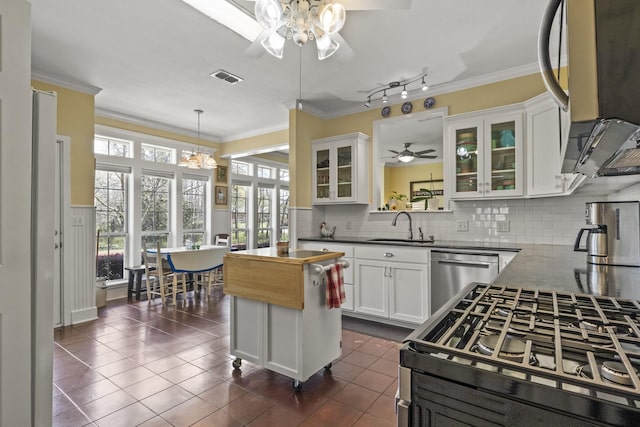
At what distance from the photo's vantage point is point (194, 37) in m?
2.75

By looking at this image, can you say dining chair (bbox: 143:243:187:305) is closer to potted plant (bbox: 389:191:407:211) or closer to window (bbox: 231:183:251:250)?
window (bbox: 231:183:251:250)

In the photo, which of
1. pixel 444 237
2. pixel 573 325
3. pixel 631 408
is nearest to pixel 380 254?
pixel 444 237

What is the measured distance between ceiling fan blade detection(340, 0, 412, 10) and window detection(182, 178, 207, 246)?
4.69 meters

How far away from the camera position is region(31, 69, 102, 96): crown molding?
11.2ft

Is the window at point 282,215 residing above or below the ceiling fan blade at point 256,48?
below

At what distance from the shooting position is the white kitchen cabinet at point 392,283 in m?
3.28

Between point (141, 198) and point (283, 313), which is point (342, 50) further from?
point (141, 198)

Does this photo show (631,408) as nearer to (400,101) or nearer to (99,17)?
(99,17)

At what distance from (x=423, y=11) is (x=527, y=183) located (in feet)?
6.11

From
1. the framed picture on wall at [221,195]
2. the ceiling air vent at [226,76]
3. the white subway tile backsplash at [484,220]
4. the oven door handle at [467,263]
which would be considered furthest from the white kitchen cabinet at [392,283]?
the framed picture on wall at [221,195]

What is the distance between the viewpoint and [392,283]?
3453 mm

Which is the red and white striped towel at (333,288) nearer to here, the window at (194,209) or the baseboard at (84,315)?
the baseboard at (84,315)

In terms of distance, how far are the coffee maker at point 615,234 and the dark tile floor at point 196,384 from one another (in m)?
1.51

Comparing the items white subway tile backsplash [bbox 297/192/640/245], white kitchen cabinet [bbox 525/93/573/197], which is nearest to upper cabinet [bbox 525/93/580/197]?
white kitchen cabinet [bbox 525/93/573/197]
